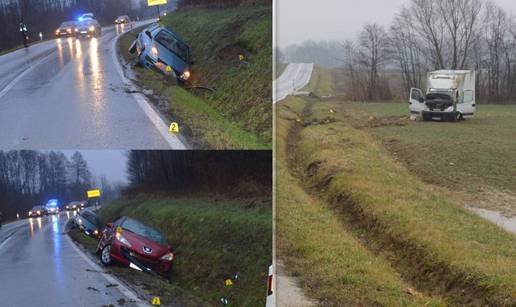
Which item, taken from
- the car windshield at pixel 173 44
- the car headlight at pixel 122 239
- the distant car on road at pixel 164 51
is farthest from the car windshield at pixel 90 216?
the car windshield at pixel 173 44

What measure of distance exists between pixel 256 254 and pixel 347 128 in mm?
867

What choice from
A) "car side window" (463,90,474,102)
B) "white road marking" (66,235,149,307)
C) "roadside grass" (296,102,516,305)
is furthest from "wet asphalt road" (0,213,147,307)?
"car side window" (463,90,474,102)

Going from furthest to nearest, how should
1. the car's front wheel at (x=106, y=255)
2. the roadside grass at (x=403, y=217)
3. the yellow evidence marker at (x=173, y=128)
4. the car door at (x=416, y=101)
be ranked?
the car's front wheel at (x=106, y=255) < the yellow evidence marker at (x=173, y=128) < the car door at (x=416, y=101) < the roadside grass at (x=403, y=217)

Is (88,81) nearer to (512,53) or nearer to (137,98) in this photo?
(137,98)

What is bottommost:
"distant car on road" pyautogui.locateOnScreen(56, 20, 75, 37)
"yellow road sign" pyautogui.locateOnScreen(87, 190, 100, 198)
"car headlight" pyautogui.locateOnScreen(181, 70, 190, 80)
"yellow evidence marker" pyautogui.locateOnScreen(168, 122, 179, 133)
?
"yellow road sign" pyautogui.locateOnScreen(87, 190, 100, 198)

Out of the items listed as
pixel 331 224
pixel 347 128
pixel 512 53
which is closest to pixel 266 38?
pixel 347 128

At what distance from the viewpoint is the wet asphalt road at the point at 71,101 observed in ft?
9.02

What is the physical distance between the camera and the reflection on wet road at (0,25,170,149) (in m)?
2.75

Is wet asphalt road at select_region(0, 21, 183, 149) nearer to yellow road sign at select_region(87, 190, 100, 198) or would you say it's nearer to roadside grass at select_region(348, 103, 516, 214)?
yellow road sign at select_region(87, 190, 100, 198)

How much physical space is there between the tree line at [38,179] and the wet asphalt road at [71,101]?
0.25 feet

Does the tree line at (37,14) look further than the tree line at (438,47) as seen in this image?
Yes

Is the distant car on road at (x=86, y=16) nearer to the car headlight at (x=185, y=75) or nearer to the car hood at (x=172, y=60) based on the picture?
the car hood at (x=172, y=60)

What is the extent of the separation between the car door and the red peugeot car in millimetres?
1548

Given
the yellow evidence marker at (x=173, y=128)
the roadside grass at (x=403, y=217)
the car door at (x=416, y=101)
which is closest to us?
the roadside grass at (x=403, y=217)
